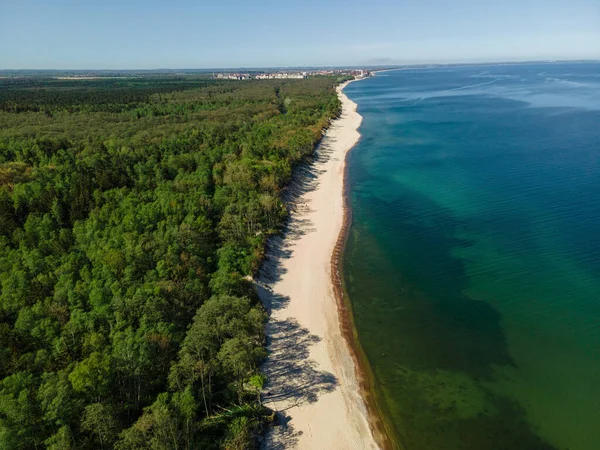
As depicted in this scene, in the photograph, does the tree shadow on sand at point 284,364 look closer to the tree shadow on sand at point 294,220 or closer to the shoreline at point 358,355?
the tree shadow on sand at point 294,220

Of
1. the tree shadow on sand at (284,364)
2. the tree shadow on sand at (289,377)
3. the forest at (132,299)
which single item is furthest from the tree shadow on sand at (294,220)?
the tree shadow on sand at (289,377)

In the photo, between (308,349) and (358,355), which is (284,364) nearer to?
(308,349)

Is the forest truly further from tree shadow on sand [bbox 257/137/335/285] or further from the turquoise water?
the turquoise water

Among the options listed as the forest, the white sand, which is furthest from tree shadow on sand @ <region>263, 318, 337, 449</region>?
the forest

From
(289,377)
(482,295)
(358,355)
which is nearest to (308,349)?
(289,377)

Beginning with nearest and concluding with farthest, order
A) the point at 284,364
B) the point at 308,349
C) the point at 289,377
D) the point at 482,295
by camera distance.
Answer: the point at 289,377 < the point at 284,364 < the point at 308,349 < the point at 482,295
